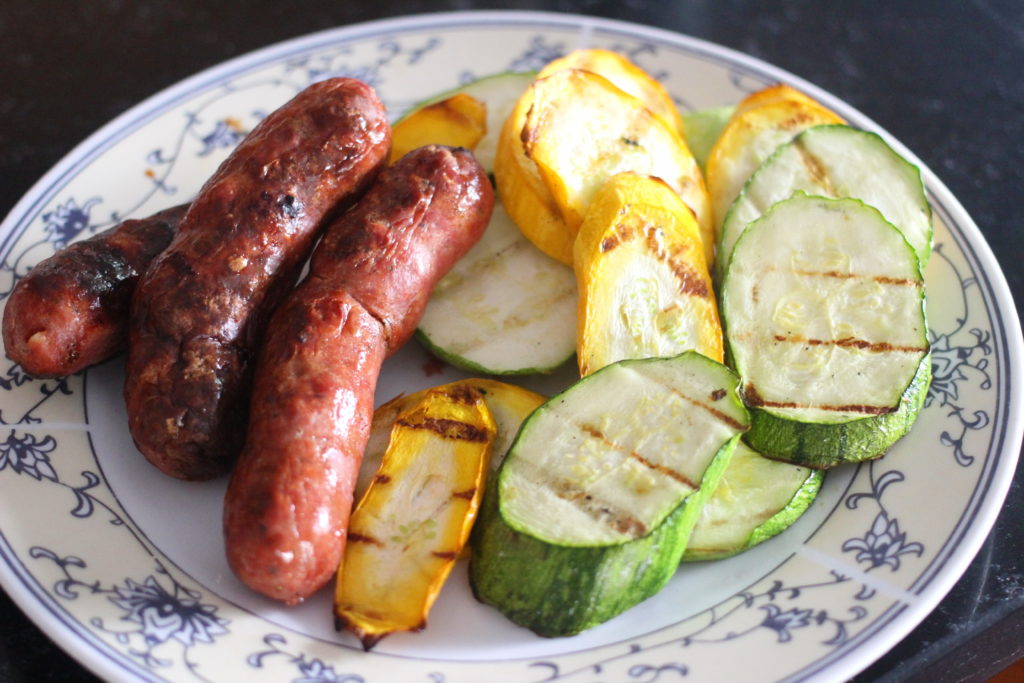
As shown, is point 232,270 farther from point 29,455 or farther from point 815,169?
point 815,169

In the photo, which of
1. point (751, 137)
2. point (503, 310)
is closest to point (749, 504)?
point (503, 310)

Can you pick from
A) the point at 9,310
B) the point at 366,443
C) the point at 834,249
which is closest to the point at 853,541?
the point at 834,249

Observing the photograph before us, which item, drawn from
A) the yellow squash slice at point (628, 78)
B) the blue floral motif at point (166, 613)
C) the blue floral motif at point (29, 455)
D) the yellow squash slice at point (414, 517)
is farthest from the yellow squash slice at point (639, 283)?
the blue floral motif at point (29, 455)

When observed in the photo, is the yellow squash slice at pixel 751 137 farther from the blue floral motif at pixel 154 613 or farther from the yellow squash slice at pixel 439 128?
the blue floral motif at pixel 154 613

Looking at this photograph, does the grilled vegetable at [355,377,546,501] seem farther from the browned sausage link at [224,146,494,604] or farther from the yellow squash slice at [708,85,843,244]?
the yellow squash slice at [708,85,843,244]

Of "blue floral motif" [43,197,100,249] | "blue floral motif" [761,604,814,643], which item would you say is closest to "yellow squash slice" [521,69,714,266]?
"blue floral motif" [761,604,814,643]
